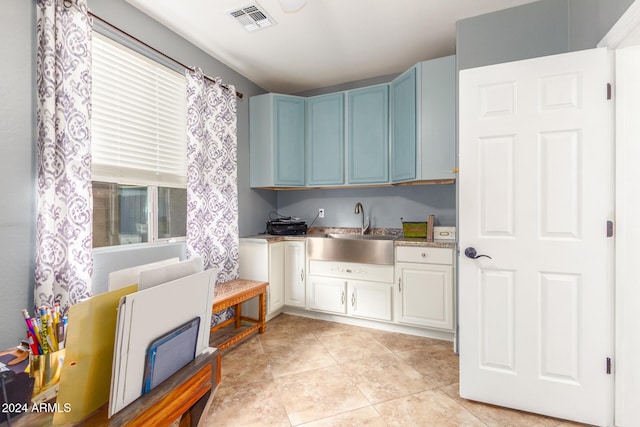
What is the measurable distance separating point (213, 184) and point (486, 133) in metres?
2.25

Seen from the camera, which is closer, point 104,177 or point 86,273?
Result: point 86,273

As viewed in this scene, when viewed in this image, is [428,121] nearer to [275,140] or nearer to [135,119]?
[275,140]

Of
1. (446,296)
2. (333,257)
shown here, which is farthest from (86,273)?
(446,296)

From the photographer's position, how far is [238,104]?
3.25 metres

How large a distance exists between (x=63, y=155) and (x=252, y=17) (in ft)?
5.46

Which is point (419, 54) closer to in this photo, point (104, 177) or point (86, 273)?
point (104, 177)

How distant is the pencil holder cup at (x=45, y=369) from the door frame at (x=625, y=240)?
95.4 inches

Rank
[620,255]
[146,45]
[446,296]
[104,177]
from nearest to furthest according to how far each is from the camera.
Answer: [620,255]
[104,177]
[146,45]
[446,296]

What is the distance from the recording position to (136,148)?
Result: 220 centimetres

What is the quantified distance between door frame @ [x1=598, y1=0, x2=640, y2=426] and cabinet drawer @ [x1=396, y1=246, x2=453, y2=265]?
1.17m

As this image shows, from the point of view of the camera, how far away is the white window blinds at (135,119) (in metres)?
1.96

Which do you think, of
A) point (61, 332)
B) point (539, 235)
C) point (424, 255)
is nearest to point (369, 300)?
point (424, 255)

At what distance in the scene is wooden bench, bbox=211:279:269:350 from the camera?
2.37 meters

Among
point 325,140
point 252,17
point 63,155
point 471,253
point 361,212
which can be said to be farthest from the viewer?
point 361,212
